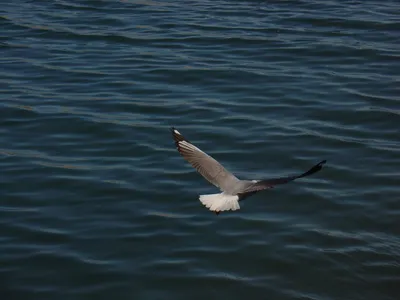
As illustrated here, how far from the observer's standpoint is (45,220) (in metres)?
8.17

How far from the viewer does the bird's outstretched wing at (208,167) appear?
283 inches

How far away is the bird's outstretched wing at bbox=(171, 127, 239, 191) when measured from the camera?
7195 mm

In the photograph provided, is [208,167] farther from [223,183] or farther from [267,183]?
[267,183]

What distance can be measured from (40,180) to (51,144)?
110 centimetres

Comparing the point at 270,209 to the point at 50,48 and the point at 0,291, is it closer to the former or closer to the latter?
the point at 0,291

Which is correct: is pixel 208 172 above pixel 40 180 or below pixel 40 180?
above

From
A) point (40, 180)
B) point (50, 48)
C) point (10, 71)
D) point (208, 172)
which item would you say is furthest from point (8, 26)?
point (208, 172)

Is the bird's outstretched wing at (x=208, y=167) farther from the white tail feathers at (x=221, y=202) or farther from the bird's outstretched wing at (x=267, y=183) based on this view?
the bird's outstretched wing at (x=267, y=183)

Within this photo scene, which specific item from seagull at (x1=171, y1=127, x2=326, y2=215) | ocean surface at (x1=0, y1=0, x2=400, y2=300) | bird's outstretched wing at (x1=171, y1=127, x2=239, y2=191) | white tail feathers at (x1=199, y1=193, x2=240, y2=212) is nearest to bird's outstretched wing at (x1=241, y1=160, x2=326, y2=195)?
seagull at (x1=171, y1=127, x2=326, y2=215)

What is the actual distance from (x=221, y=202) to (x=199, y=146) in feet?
10.5

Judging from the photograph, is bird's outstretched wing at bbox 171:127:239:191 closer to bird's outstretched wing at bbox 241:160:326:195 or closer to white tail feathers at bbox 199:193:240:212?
white tail feathers at bbox 199:193:240:212

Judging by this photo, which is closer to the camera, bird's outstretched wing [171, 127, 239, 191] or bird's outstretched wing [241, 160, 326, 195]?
bird's outstretched wing [241, 160, 326, 195]

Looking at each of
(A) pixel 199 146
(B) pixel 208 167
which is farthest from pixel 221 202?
(A) pixel 199 146

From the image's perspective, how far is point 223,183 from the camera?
7203 millimetres
